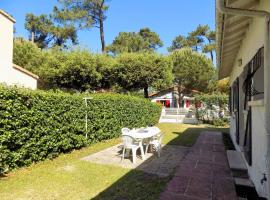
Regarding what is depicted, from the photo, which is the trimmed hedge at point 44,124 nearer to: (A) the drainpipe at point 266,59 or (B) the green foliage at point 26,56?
(A) the drainpipe at point 266,59

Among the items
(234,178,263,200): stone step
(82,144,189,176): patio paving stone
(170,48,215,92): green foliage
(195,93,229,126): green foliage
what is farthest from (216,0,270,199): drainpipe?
(170,48,215,92): green foliage

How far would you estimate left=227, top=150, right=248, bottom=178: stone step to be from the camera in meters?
6.40

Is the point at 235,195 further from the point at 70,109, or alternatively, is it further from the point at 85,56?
the point at 85,56

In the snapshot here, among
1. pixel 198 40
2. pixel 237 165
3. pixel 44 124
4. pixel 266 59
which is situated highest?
pixel 198 40

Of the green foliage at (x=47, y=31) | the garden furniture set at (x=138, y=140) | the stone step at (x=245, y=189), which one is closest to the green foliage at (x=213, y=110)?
the garden furniture set at (x=138, y=140)

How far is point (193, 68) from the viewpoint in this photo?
116 ft

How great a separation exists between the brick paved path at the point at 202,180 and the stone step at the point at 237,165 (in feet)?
0.49

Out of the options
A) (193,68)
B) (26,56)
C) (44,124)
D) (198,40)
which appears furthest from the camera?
(198,40)

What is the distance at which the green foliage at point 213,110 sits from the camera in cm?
2155

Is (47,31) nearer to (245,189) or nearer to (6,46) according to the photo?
(6,46)

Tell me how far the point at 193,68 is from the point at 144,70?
588 inches

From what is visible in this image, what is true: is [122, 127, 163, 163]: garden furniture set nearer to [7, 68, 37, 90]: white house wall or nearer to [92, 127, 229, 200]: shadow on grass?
[92, 127, 229, 200]: shadow on grass

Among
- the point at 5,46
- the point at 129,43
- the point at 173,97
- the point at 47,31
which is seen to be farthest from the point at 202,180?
the point at 173,97

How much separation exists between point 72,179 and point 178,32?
141 feet
